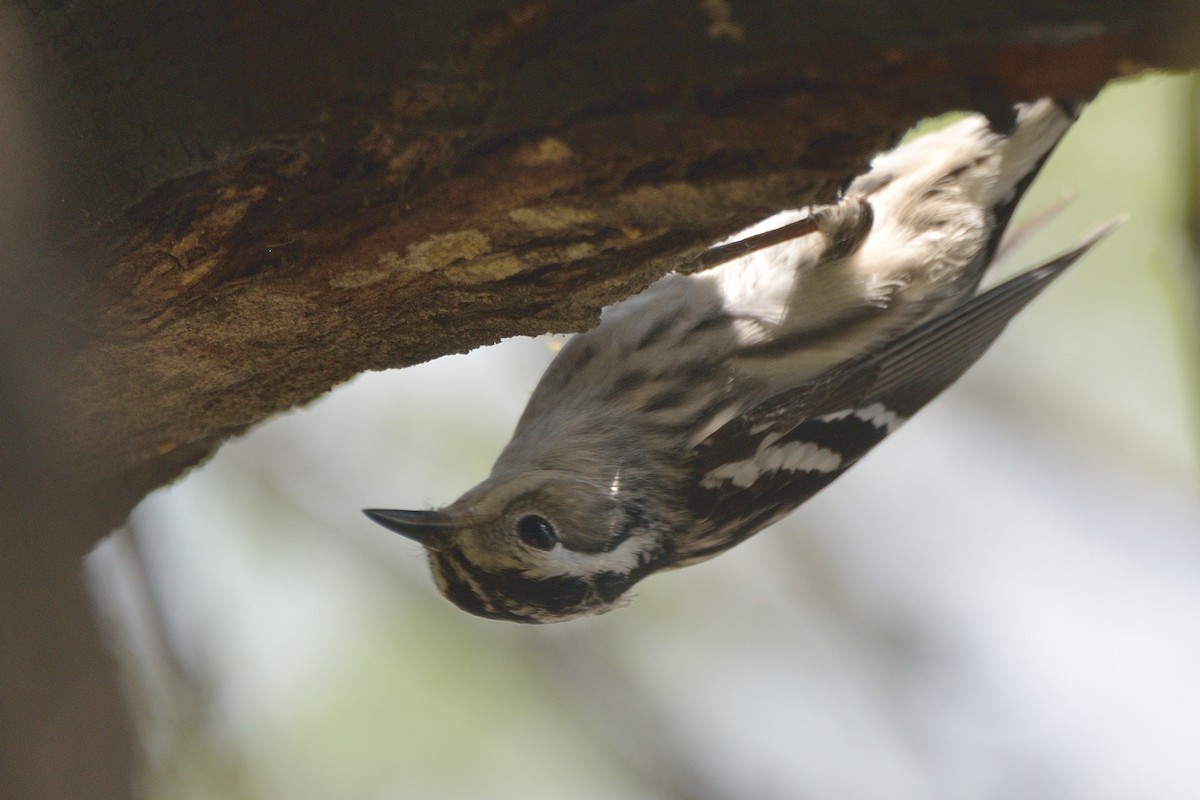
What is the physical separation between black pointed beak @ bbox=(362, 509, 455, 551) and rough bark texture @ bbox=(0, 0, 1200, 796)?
114cm

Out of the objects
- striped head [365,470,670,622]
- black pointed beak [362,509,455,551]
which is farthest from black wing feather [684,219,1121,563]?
black pointed beak [362,509,455,551]

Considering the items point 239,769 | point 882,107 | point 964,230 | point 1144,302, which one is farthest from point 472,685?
point 882,107

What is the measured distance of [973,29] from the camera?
156 cm

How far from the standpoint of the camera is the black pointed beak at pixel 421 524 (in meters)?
3.85

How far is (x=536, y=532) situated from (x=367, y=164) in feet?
6.81

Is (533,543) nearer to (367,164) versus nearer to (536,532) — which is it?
(536,532)

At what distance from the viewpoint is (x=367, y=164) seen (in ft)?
7.09

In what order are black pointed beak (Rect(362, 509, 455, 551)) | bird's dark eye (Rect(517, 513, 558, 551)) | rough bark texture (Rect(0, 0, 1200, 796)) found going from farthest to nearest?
bird's dark eye (Rect(517, 513, 558, 551)) → black pointed beak (Rect(362, 509, 455, 551)) → rough bark texture (Rect(0, 0, 1200, 796))

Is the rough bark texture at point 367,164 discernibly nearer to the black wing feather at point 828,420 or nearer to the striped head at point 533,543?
the striped head at point 533,543

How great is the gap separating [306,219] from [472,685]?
5.51 metres

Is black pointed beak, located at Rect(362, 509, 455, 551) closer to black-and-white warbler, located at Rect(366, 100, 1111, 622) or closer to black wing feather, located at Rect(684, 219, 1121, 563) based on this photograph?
black-and-white warbler, located at Rect(366, 100, 1111, 622)

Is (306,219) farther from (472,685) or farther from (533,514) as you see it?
(472,685)

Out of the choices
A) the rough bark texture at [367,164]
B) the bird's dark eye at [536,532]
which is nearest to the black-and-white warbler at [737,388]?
the bird's dark eye at [536,532]

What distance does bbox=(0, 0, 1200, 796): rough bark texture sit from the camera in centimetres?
133
